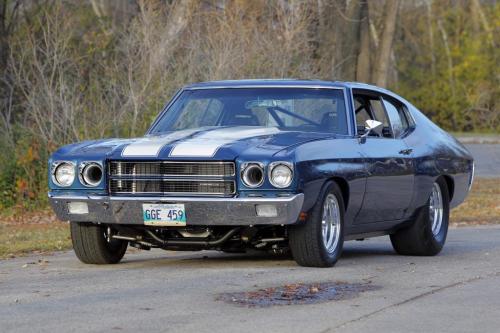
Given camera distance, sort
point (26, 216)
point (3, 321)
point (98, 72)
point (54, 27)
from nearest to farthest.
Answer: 1. point (3, 321)
2. point (26, 216)
3. point (54, 27)
4. point (98, 72)

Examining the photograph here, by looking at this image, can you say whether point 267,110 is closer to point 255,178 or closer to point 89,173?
point 255,178

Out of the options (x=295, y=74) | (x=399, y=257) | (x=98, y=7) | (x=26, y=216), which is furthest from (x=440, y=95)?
(x=399, y=257)

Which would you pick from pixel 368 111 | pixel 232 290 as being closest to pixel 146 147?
pixel 232 290

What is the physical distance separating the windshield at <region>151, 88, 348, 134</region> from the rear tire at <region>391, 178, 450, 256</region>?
1.48 meters

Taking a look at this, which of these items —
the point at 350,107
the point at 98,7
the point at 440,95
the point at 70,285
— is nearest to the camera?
the point at 70,285

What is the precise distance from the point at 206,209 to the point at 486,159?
27.6 meters

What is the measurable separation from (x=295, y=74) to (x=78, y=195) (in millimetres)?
14661

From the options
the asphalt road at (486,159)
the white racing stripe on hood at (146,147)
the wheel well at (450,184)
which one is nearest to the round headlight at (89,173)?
the white racing stripe on hood at (146,147)

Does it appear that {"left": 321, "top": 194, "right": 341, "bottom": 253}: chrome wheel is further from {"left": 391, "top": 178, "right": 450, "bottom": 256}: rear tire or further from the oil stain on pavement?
{"left": 391, "top": 178, "right": 450, "bottom": 256}: rear tire

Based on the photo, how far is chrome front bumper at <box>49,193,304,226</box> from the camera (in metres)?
9.66

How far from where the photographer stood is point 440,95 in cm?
6259

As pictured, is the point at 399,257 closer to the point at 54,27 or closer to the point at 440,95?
the point at 54,27

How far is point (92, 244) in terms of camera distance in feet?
34.8

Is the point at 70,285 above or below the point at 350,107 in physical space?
below
